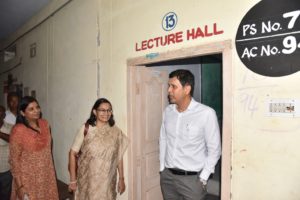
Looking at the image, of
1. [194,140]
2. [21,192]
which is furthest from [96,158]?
[194,140]

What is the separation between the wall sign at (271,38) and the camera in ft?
4.73

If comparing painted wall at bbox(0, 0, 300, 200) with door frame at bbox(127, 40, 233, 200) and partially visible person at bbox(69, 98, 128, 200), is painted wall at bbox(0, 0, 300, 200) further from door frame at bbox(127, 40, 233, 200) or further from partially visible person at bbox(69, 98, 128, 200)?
partially visible person at bbox(69, 98, 128, 200)

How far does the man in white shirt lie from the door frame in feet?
0.75

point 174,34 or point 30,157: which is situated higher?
point 174,34

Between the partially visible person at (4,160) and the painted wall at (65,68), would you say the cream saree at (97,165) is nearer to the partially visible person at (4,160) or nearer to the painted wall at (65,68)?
the painted wall at (65,68)

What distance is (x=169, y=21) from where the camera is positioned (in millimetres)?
2133

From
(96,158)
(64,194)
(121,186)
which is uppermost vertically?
(96,158)

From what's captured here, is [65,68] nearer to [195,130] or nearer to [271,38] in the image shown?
[195,130]

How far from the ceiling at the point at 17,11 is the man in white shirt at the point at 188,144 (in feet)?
10.3

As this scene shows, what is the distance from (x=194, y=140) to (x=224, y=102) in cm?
50

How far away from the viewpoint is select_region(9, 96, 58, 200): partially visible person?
2.30 m

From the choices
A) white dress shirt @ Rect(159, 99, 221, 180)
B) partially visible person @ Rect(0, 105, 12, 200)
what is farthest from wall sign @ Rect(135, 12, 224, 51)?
partially visible person @ Rect(0, 105, 12, 200)

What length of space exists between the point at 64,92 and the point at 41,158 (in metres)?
1.48

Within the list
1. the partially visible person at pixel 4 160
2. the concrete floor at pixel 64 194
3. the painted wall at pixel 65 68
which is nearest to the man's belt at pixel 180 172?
the painted wall at pixel 65 68
